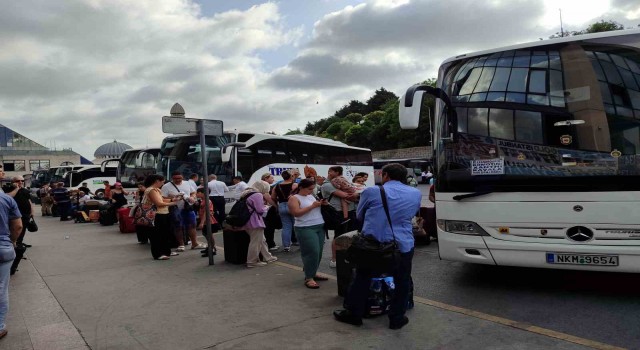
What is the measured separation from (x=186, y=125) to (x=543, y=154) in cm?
561

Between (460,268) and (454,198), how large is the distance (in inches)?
72.9

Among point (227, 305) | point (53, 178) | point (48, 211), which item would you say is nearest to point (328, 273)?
point (227, 305)

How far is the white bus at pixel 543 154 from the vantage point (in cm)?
477

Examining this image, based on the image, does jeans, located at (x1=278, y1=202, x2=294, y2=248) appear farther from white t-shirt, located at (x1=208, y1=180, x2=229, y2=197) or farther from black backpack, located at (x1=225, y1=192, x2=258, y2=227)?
white t-shirt, located at (x1=208, y1=180, x2=229, y2=197)

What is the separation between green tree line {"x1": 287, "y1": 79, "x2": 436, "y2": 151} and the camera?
64000mm

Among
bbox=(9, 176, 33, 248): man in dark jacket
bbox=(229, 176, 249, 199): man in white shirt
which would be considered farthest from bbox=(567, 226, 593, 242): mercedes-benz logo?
bbox=(229, 176, 249, 199): man in white shirt

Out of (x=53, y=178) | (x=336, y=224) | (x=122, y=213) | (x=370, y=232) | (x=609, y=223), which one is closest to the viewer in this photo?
(x=370, y=232)

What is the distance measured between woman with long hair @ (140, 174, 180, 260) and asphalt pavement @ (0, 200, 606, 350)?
0.62m

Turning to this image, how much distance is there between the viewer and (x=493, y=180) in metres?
5.23

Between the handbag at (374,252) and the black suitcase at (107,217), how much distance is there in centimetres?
1462

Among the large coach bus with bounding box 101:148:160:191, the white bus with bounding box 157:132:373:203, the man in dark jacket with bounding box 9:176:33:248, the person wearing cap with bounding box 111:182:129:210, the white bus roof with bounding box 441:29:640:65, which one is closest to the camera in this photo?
the white bus roof with bounding box 441:29:640:65

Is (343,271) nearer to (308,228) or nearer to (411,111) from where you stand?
(308,228)

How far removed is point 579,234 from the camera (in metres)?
4.88

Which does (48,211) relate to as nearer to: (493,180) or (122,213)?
(122,213)
